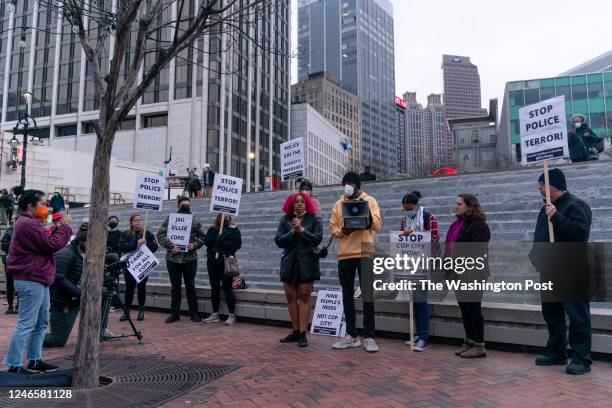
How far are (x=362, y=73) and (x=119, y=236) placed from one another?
170 metres

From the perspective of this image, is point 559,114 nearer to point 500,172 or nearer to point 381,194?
point 500,172

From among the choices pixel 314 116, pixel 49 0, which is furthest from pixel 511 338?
pixel 314 116

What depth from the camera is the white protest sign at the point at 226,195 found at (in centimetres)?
857

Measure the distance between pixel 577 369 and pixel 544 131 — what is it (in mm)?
2742

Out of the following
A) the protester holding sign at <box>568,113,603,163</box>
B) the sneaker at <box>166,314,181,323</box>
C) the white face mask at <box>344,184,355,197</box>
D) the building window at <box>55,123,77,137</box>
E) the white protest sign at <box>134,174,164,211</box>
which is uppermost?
the building window at <box>55,123,77,137</box>

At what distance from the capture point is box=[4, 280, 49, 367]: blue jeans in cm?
484

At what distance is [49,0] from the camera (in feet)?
18.7

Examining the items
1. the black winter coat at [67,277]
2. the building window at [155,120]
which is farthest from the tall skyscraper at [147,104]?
the black winter coat at [67,277]

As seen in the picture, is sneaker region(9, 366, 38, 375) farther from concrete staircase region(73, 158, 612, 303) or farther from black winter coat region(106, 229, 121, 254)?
concrete staircase region(73, 158, 612, 303)

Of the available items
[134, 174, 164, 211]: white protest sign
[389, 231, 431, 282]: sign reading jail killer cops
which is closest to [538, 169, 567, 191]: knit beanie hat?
[389, 231, 431, 282]: sign reading jail killer cops

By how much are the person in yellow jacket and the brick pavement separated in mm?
305

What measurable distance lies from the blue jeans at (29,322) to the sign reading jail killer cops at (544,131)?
5.91 metres

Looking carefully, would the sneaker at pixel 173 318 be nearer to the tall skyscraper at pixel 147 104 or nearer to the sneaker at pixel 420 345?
the sneaker at pixel 420 345

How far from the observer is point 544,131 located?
18.8 feet
